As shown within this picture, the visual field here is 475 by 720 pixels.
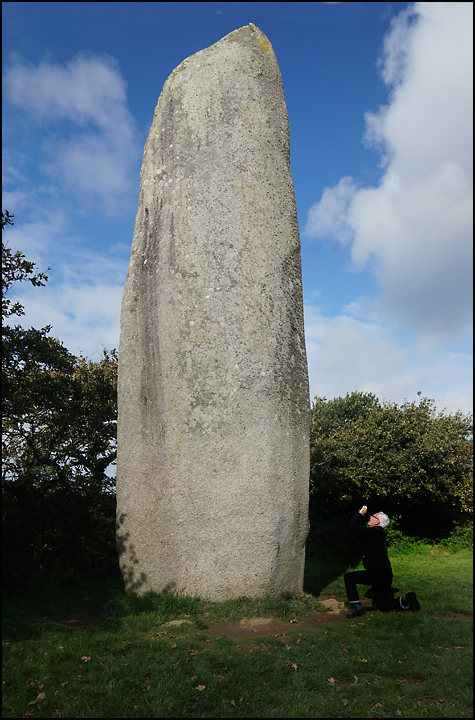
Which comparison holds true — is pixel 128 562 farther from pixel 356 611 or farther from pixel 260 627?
pixel 356 611

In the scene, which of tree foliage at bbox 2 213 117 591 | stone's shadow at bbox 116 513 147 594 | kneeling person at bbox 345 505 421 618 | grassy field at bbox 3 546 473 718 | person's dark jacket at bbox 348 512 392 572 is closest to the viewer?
grassy field at bbox 3 546 473 718

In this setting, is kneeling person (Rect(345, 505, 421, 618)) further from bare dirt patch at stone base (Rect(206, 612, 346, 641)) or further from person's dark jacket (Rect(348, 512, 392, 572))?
bare dirt patch at stone base (Rect(206, 612, 346, 641))

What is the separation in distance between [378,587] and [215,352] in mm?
4140

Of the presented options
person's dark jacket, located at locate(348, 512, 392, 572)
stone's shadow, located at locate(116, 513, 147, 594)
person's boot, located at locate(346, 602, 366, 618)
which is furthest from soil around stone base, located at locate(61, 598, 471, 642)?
person's dark jacket, located at locate(348, 512, 392, 572)

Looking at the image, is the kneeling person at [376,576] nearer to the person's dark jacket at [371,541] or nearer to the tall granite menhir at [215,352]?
the person's dark jacket at [371,541]

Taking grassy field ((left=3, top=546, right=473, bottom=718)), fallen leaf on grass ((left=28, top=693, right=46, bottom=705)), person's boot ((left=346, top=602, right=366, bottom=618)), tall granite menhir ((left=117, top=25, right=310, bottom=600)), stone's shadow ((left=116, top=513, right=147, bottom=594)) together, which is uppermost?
tall granite menhir ((left=117, top=25, right=310, bottom=600))

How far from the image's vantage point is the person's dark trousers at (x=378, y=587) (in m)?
7.56

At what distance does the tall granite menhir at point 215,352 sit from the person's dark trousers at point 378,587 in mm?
801

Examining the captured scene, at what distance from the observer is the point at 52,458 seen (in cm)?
1058

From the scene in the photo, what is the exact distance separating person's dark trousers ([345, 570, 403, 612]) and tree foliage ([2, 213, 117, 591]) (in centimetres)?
469

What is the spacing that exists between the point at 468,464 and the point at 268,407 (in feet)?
28.7

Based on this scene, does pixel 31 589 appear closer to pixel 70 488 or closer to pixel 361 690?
pixel 70 488

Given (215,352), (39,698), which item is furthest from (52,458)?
(39,698)

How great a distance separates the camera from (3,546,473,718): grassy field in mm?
4695
